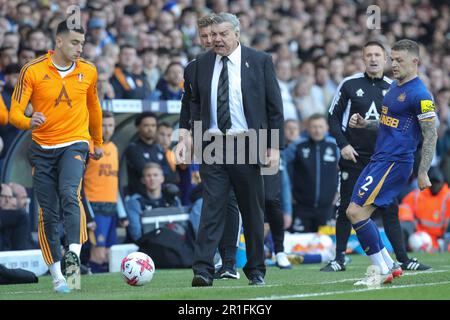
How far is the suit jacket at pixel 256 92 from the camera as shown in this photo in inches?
369

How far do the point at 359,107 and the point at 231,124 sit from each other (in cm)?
277

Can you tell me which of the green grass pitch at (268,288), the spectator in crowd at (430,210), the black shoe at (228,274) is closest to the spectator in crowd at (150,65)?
the spectator in crowd at (430,210)

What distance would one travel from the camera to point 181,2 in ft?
68.4

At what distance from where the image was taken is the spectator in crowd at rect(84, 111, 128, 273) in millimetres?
13773

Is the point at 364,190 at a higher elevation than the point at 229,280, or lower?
higher

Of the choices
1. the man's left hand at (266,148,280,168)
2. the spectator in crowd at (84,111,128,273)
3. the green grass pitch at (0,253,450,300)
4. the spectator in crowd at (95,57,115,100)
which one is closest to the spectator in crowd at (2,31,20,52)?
the spectator in crowd at (95,57,115,100)

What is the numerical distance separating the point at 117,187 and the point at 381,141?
541 centimetres

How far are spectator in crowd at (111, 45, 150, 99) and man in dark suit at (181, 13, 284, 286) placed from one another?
5861 millimetres

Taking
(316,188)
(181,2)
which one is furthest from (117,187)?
(181,2)

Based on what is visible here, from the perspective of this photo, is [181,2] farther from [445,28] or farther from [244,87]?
[244,87]

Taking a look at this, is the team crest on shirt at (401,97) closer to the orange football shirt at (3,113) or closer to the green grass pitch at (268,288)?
the green grass pitch at (268,288)

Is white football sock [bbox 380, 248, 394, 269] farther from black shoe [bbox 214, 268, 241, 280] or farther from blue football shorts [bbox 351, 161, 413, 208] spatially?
black shoe [bbox 214, 268, 241, 280]

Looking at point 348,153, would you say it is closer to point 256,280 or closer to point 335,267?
point 335,267

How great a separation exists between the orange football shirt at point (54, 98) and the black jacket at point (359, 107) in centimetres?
307
